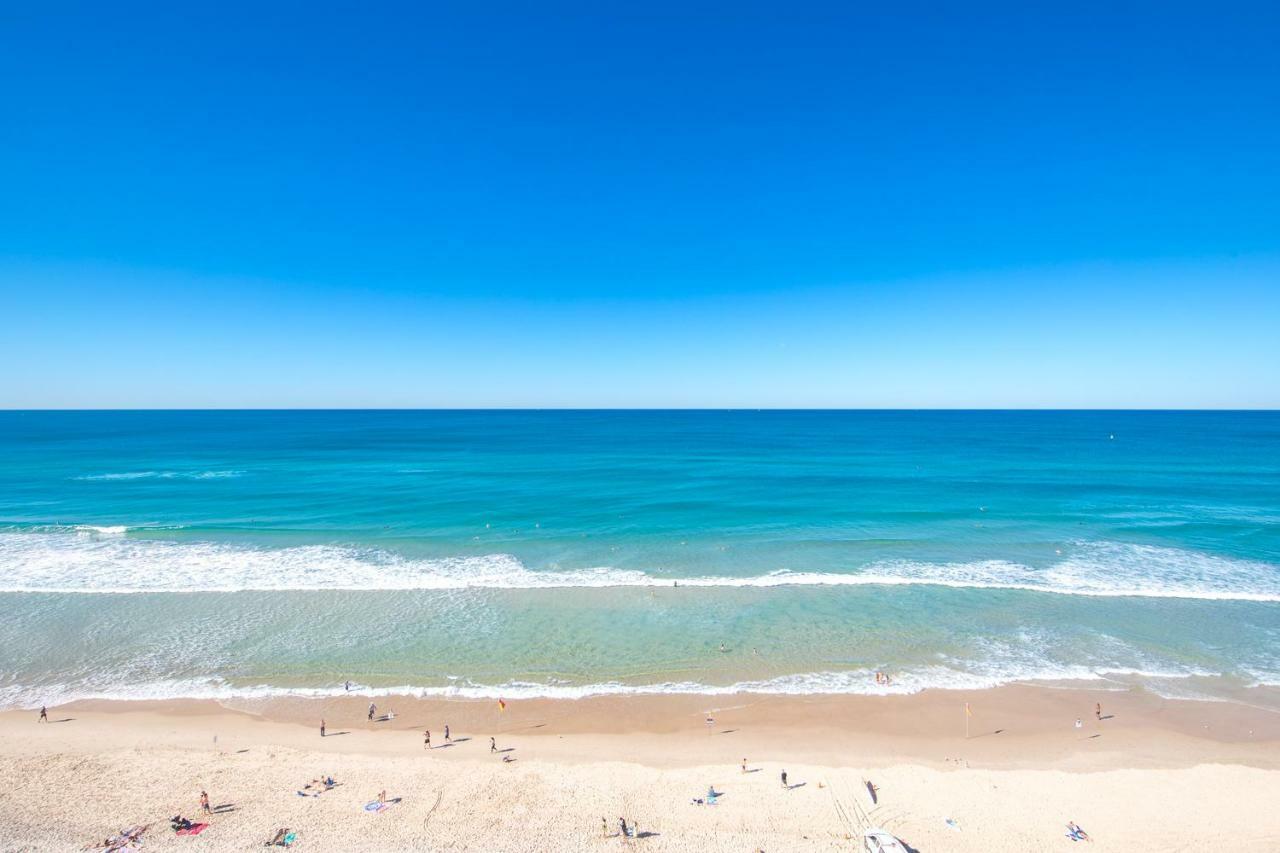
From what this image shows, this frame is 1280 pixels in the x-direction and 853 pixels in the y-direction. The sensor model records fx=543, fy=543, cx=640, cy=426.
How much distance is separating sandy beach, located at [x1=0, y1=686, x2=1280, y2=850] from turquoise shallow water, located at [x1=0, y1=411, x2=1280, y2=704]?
1.45 metres

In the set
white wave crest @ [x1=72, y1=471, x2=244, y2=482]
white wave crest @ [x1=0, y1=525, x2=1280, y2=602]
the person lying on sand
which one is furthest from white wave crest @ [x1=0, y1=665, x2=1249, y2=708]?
white wave crest @ [x1=72, y1=471, x2=244, y2=482]

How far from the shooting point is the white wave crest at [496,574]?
98.1 ft

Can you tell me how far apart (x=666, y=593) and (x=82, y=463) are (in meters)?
88.3

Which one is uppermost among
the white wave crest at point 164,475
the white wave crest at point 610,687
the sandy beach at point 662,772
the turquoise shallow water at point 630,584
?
the white wave crest at point 164,475

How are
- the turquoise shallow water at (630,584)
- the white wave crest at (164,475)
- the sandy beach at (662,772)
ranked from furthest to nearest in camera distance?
the white wave crest at (164,475) < the turquoise shallow water at (630,584) < the sandy beach at (662,772)

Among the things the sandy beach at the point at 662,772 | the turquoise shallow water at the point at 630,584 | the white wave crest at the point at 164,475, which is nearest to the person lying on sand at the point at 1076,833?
the sandy beach at the point at 662,772

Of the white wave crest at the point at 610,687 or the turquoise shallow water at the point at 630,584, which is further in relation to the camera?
the turquoise shallow water at the point at 630,584

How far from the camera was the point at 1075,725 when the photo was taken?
18.9 metres

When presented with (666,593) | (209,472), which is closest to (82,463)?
(209,472)

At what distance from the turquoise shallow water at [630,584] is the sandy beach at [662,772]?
1.45 metres

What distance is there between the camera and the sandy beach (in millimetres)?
14453

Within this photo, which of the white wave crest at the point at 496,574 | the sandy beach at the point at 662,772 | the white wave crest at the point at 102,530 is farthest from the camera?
the white wave crest at the point at 102,530

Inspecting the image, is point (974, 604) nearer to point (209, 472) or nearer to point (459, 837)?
point (459, 837)

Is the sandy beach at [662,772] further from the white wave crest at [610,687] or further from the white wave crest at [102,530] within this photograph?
the white wave crest at [102,530]
